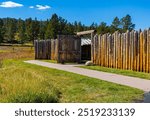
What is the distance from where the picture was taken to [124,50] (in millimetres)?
18844

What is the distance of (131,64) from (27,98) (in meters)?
9.89

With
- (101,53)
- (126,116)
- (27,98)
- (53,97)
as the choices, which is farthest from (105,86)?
(101,53)

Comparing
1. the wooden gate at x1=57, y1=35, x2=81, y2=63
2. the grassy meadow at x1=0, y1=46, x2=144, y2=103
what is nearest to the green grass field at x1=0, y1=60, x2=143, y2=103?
the grassy meadow at x1=0, y1=46, x2=144, y2=103

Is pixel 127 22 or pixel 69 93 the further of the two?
pixel 127 22

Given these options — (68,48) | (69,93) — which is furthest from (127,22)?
(69,93)

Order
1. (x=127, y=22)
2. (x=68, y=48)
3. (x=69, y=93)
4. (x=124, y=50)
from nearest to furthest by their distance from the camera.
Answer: (x=69, y=93)
(x=124, y=50)
(x=68, y=48)
(x=127, y=22)

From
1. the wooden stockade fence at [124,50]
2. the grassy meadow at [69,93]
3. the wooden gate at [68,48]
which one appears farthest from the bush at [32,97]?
the wooden gate at [68,48]

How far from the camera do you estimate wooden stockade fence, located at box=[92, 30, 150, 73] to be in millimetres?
17286

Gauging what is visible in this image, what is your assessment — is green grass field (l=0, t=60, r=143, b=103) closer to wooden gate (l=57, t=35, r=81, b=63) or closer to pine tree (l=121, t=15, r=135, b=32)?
wooden gate (l=57, t=35, r=81, b=63)

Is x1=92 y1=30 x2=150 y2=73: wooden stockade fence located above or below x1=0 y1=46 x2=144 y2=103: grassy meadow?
above

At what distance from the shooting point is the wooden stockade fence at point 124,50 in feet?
56.7

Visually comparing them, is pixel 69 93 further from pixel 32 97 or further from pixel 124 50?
pixel 124 50

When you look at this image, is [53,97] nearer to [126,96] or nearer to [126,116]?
[126,96]

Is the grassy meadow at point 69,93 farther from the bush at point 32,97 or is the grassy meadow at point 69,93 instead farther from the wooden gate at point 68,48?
the wooden gate at point 68,48
